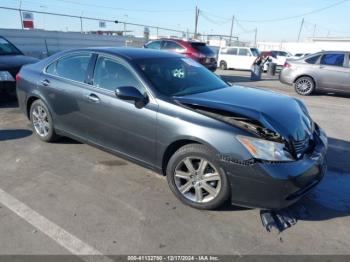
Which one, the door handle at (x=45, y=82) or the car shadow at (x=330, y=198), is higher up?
the door handle at (x=45, y=82)

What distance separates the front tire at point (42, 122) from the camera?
512 cm

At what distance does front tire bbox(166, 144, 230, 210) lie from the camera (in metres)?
3.25

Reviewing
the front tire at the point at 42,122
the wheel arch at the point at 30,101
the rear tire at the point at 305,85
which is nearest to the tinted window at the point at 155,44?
the rear tire at the point at 305,85

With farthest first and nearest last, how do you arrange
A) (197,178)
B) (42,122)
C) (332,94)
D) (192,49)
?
(192,49) < (332,94) < (42,122) < (197,178)

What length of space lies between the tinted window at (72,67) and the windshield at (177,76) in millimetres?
920

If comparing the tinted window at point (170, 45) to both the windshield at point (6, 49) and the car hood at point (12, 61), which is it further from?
the car hood at point (12, 61)

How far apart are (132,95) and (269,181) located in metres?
1.70

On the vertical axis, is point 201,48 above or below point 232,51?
above

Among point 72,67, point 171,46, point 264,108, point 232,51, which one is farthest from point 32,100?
point 232,51

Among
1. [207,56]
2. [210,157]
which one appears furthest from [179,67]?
[207,56]

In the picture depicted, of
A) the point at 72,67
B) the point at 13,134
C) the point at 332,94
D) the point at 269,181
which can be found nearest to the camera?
the point at 269,181

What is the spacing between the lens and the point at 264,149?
9.96 feet

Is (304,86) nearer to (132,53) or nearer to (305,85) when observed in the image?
(305,85)

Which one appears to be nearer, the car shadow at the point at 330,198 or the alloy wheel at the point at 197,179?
the alloy wheel at the point at 197,179
